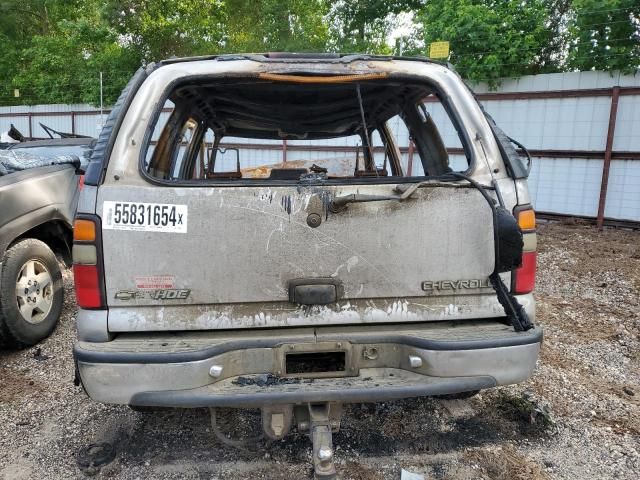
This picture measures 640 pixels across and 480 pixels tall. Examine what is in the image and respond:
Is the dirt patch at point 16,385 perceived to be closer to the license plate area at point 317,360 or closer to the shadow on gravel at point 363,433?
the shadow on gravel at point 363,433

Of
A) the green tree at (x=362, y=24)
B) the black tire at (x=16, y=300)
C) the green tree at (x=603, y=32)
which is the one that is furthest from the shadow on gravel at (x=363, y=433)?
the green tree at (x=362, y=24)

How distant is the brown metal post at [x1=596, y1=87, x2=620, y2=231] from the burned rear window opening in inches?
195

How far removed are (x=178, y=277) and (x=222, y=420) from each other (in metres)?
1.20

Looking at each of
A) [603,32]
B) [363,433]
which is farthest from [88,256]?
[603,32]

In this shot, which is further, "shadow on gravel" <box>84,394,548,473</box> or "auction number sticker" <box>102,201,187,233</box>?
"shadow on gravel" <box>84,394,548,473</box>

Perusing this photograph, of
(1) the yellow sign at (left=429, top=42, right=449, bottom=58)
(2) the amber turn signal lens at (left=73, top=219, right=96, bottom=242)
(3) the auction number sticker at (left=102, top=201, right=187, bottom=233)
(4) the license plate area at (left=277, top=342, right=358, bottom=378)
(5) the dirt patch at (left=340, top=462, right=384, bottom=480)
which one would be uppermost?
(1) the yellow sign at (left=429, top=42, right=449, bottom=58)

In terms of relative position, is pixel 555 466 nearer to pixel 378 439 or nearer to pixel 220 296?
pixel 378 439

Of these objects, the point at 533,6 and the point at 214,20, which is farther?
the point at 214,20

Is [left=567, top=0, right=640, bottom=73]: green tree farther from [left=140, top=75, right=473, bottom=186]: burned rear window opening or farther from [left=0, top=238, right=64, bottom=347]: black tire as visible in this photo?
[left=0, top=238, right=64, bottom=347]: black tire

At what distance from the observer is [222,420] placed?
2969 mm

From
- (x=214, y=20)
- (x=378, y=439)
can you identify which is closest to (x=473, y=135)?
(x=378, y=439)

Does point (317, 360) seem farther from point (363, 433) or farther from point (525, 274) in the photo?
point (525, 274)

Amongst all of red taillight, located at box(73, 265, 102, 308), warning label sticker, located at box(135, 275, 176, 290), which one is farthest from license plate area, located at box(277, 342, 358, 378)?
red taillight, located at box(73, 265, 102, 308)

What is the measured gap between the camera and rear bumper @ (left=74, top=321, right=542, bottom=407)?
6.60 feet
